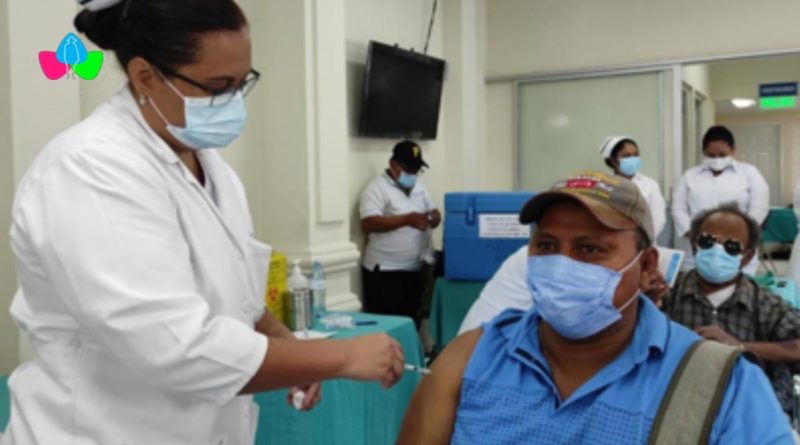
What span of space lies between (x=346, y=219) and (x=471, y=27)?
8.01ft


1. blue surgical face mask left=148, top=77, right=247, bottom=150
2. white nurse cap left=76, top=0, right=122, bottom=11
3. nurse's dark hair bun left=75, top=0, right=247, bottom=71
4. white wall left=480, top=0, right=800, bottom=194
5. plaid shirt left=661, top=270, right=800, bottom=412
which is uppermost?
white wall left=480, top=0, right=800, bottom=194

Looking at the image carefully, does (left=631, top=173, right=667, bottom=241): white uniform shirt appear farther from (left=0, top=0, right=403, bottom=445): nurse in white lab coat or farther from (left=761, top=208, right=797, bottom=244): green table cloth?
(left=0, top=0, right=403, bottom=445): nurse in white lab coat

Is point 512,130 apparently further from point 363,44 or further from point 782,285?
point 782,285

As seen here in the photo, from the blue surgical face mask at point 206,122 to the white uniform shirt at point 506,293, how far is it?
115 cm

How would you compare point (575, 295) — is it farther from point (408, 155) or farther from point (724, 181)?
point (724, 181)

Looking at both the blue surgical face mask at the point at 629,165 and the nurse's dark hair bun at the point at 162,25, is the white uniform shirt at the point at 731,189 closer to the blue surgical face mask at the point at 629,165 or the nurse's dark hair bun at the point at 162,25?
the blue surgical face mask at the point at 629,165

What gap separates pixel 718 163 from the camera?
465cm

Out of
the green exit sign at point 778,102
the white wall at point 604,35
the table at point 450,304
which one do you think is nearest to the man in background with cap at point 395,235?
the table at point 450,304

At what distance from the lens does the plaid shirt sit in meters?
2.09

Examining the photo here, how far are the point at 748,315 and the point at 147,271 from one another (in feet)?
6.10

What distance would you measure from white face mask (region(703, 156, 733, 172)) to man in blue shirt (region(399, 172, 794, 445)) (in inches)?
143

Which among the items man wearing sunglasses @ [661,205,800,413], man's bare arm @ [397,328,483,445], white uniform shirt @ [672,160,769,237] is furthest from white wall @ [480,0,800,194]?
man's bare arm @ [397,328,483,445]

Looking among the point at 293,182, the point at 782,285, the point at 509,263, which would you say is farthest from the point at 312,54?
the point at 782,285

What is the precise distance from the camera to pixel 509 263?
226 cm
